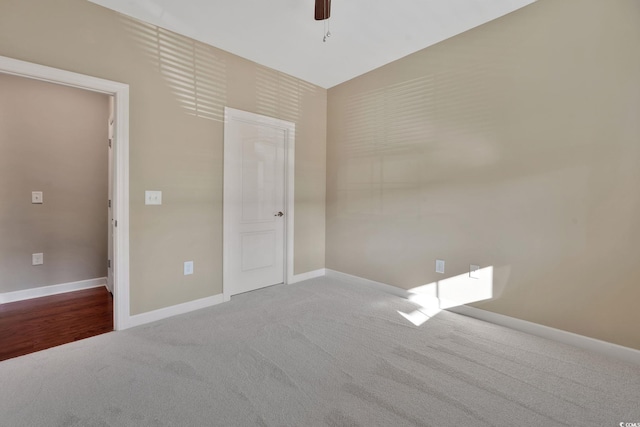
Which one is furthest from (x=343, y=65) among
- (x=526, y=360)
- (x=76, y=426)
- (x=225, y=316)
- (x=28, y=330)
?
(x=28, y=330)

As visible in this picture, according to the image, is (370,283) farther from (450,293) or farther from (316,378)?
(316,378)

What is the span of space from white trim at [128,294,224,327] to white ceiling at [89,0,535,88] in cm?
259

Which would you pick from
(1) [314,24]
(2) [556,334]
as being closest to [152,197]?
(1) [314,24]

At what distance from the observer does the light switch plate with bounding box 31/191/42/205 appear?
3061 mm

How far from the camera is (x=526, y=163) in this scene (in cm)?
228

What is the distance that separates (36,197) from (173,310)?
217cm

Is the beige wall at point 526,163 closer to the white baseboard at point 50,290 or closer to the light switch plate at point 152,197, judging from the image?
the light switch plate at point 152,197

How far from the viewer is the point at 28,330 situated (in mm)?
2303

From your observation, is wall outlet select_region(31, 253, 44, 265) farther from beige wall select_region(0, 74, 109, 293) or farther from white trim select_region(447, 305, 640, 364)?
white trim select_region(447, 305, 640, 364)

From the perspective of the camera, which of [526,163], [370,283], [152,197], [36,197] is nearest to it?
[526,163]

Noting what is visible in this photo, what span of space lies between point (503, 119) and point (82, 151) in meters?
4.66

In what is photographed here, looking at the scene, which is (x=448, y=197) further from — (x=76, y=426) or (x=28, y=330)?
(x=28, y=330)

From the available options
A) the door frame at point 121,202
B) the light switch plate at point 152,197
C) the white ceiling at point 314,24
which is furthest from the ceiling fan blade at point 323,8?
the light switch plate at point 152,197

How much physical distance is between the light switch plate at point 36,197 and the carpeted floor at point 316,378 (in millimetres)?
2005
